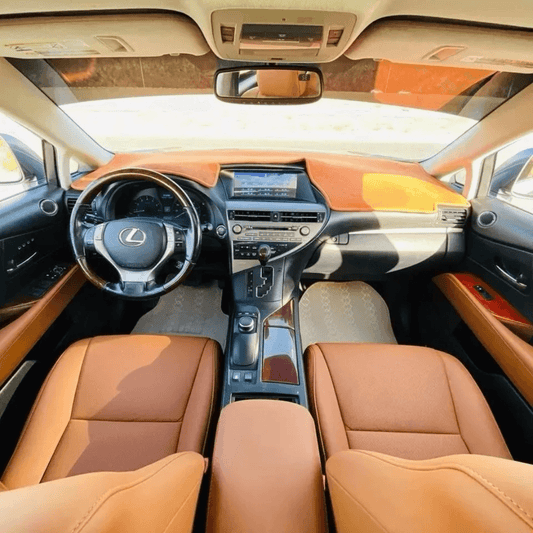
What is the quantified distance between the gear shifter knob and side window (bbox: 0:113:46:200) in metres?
1.18

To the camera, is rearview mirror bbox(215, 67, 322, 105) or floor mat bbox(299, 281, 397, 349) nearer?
rearview mirror bbox(215, 67, 322, 105)

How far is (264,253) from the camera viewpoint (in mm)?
1952

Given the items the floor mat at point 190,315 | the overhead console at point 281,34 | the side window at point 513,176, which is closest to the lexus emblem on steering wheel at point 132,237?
the overhead console at point 281,34

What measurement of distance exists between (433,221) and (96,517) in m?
2.02

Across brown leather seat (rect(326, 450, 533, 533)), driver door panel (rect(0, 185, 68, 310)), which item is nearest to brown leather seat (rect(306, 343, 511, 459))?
brown leather seat (rect(326, 450, 533, 533))

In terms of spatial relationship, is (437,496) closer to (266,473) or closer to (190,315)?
(266,473)

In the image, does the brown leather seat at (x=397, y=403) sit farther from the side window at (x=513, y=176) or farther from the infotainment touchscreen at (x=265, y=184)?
the side window at (x=513, y=176)

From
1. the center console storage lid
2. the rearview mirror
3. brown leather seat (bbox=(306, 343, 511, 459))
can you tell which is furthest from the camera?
the rearview mirror

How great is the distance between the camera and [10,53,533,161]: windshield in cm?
185

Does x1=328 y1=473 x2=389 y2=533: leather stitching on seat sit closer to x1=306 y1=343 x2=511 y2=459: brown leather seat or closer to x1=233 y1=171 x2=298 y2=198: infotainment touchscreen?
x1=306 y1=343 x2=511 y2=459: brown leather seat

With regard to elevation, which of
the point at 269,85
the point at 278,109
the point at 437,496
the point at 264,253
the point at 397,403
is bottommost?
the point at 397,403

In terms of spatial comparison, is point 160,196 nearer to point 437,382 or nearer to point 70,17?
point 70,17

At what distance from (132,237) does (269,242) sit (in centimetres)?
67

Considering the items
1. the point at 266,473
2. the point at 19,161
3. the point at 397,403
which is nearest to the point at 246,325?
the point at 397,403
